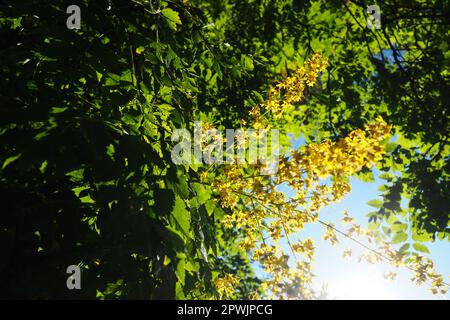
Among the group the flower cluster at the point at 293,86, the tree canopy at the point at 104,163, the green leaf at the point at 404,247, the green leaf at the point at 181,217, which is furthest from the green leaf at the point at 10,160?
the green leaf at the point at 404,247

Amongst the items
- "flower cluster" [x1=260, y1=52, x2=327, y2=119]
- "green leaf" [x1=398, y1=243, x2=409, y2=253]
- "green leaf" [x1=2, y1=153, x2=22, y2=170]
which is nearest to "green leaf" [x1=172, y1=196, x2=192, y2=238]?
"green leaf" [x1=2, y1=153, x2=22, y2=170]

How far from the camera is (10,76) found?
63.6 inches

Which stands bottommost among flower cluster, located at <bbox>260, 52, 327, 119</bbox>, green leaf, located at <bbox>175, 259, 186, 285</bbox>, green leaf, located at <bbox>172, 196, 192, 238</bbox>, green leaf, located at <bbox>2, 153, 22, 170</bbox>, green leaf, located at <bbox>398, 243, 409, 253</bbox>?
green leaf, located at <bbox>398, 243, 409, 253</bbox>

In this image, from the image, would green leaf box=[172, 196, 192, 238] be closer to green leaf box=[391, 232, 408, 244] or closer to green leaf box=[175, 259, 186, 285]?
green leaf box=[175, 259, 186, 285]

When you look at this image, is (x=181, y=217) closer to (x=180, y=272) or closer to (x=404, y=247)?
(x=180, y=272)

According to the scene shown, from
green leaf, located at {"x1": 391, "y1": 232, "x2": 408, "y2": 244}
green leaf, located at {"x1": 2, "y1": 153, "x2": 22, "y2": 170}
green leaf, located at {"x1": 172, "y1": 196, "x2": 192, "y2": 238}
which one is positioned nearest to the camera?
green leaf, located at {"x1": 2, "y1": 153, "x2": 22, "y2": 170}

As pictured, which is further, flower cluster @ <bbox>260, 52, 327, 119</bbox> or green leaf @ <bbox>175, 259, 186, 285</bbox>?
flower cluster @ <bbox>260, 52, 327, 119</bbox>

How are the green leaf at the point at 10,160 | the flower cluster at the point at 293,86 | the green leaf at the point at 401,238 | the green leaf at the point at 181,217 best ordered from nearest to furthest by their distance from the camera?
the green leaf at the point at 10,160 → the green leaf at the point at 181,217 → the flower cluster at the point at 293,86 → the green leaf at the point at 401,238

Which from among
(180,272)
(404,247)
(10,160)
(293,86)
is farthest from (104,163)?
(404,247)

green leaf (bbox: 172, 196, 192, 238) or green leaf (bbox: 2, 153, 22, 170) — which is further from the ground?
green leaf (bbox: 2, 153, 22, 170)

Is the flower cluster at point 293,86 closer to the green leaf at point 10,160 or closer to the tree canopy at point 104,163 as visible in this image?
the tree canopy at point 104,163

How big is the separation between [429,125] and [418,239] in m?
A: 1.98

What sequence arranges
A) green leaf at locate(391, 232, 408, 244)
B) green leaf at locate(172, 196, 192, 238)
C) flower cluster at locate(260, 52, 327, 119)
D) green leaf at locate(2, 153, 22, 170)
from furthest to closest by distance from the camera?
green leaf at locate(391, 232, 408, 244) → flower cluster at locate(260, 52, 327, 119) → green leaf at locate(172, 196, 192, 238) → green leaf at locate(2, 153, 22, 170)

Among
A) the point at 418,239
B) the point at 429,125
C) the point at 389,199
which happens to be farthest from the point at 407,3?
the point at 418,239
